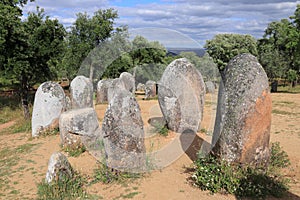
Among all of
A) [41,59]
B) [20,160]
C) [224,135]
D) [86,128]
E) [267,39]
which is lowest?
[20,160]

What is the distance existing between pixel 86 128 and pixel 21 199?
10.6 ft

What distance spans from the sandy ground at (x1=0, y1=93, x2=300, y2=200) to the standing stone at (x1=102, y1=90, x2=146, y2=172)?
1.81 feet

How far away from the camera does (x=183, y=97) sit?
1040 cm

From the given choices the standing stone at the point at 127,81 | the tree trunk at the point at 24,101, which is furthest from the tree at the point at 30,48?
the standing stone at the point at 127,81

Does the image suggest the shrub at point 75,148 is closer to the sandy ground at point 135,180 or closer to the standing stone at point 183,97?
the sandy ground at point 135,180

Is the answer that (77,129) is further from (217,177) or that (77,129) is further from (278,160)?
(278,160)

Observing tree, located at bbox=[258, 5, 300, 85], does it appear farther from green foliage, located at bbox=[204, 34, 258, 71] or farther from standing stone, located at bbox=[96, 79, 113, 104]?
standing stone, located at bbox=[96, 79, 113, 104]

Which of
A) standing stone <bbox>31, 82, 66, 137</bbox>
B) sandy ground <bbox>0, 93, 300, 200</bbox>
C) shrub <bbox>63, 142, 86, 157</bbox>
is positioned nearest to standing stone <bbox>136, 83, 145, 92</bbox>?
sandy ground <bbox>0, 93, 300, 200</bbox>

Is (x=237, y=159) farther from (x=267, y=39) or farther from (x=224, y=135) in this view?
(x=267, y=39)

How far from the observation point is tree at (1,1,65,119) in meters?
13.8

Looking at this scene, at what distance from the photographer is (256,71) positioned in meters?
6.07

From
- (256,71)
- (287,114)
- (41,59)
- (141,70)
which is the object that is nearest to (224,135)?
(256,71)

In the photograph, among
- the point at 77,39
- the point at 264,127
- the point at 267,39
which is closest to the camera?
the point at 264,127

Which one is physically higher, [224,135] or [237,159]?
[224,135]
